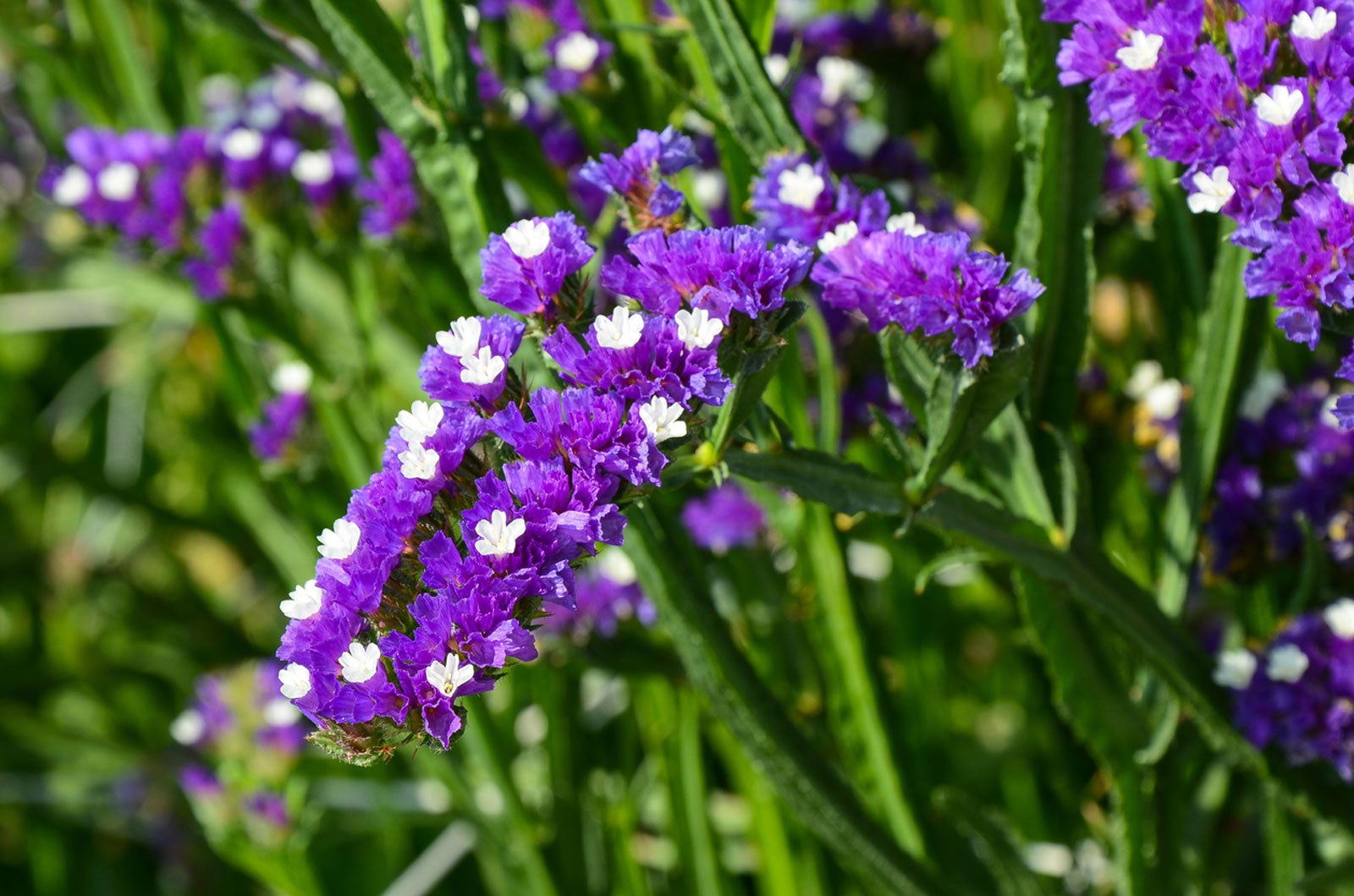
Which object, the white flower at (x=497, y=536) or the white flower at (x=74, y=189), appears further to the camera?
the white flower at (x=74, y=189)

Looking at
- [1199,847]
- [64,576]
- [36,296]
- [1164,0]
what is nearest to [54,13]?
[36,296]

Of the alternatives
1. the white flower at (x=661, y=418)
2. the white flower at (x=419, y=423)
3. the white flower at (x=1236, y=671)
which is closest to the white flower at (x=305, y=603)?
the white flower at (x=419, y=423)

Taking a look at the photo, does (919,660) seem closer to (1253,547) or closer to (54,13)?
(1253,547)

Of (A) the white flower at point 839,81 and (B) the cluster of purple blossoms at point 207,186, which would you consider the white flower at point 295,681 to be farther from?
(A) the white flower at point 839,81

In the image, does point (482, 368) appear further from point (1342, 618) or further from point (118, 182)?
point (118, 182)

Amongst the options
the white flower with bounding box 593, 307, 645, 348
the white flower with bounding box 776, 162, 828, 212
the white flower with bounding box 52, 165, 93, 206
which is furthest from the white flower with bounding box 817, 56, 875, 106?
the white flower with bounding box 52, 165, 93, 206
